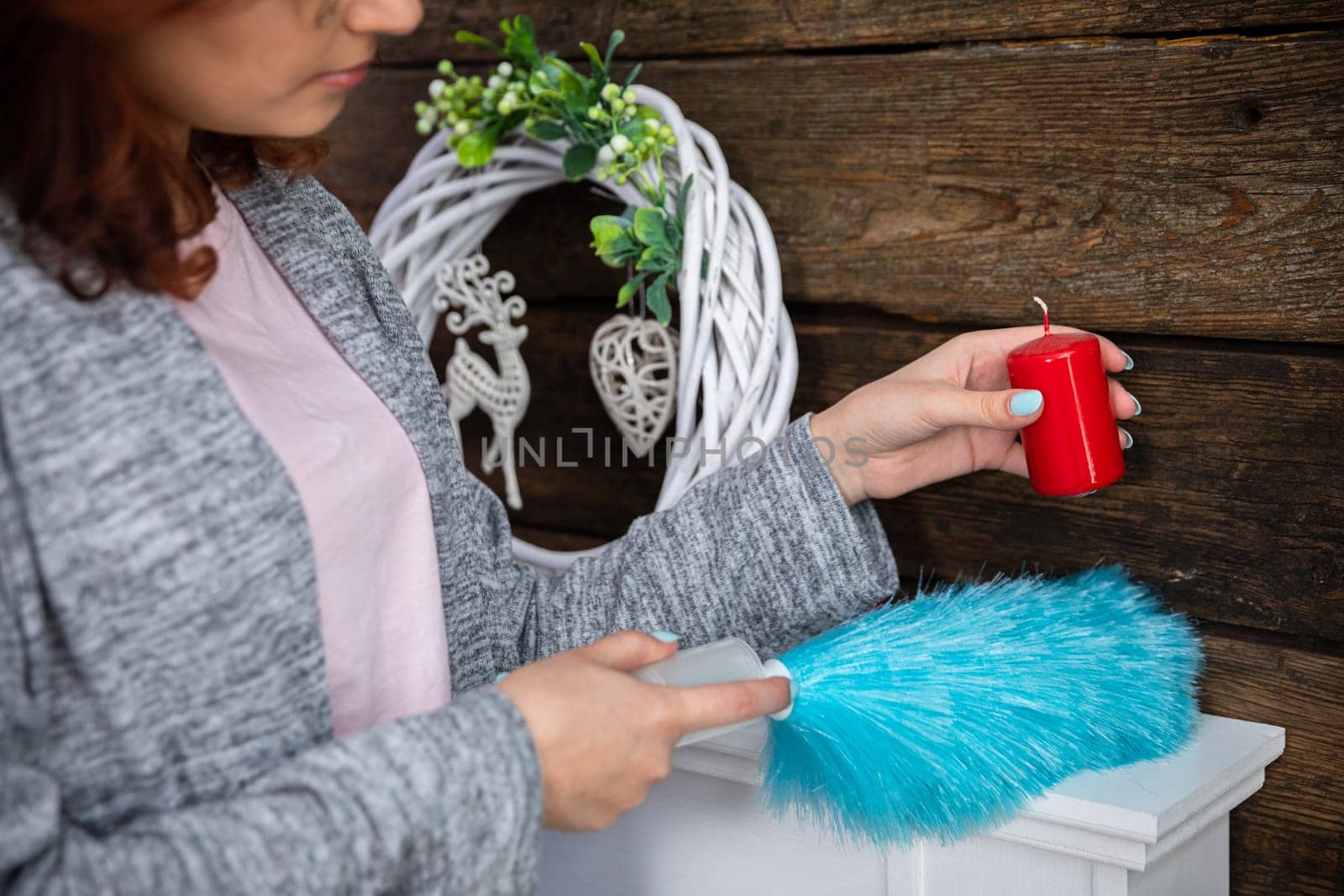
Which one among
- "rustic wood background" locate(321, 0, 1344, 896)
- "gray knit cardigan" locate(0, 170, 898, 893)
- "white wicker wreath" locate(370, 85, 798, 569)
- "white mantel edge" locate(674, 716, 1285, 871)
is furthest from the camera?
"white wicker wreath" locate(370, 85, 798, 569)

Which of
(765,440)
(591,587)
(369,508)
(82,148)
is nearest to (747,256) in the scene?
(765,440)

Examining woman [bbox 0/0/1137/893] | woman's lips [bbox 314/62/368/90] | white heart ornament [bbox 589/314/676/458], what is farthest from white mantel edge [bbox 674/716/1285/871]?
woman's lips [bbox 314/62/368/90]

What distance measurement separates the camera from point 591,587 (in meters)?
0.95

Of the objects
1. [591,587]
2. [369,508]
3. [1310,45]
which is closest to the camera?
[369,508]

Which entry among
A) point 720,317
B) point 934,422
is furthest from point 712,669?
point 720,317

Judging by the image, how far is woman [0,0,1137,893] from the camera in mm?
558

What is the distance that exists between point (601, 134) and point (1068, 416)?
0.48 meters

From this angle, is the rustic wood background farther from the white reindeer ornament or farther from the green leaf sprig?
the white reindeer ornament

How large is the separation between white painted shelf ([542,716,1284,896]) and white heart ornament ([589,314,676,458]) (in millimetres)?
364

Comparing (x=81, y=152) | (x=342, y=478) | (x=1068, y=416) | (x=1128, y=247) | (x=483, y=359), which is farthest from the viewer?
(x=483, y=359)

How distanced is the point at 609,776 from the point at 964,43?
0.66 m

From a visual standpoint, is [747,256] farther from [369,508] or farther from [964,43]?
[369,508]

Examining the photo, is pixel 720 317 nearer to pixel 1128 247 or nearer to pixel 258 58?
pixel 1128 247

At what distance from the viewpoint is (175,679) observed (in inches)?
23.4
